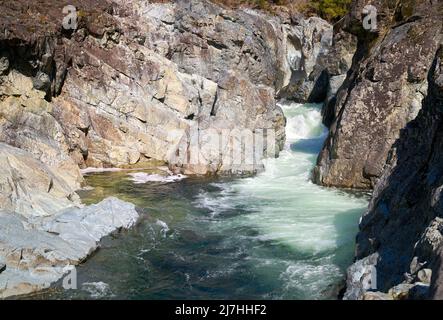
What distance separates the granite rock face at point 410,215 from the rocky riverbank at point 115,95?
8264 mm

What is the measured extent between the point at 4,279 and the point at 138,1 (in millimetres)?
27149

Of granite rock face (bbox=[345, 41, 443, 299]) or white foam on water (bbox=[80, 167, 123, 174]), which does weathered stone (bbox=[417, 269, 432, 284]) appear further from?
white foam on water (bbox=[80, 167, 123, 174])

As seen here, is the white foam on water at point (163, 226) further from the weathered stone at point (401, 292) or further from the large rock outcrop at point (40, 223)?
the weathered stone at point (401, 292)

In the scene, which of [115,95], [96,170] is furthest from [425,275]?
[115,95]

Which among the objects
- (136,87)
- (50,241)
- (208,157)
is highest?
(136,87)

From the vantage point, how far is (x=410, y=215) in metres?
11.2

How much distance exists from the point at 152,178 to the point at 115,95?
22.2ft

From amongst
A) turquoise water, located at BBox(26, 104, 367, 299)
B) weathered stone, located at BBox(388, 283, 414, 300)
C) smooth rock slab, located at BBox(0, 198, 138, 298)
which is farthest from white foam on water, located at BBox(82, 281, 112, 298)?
weathered stone, located at BBox(388, 283, 414, 300)

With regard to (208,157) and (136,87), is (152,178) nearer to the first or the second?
(208,157)

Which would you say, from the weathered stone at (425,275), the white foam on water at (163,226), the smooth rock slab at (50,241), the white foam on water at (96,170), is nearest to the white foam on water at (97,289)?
the smooth rock slab at (50,241)

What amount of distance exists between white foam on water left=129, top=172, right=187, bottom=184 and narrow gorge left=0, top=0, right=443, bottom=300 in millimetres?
100

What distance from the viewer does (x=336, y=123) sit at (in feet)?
77.7

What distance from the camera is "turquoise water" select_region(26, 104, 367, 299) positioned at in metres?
12.4
